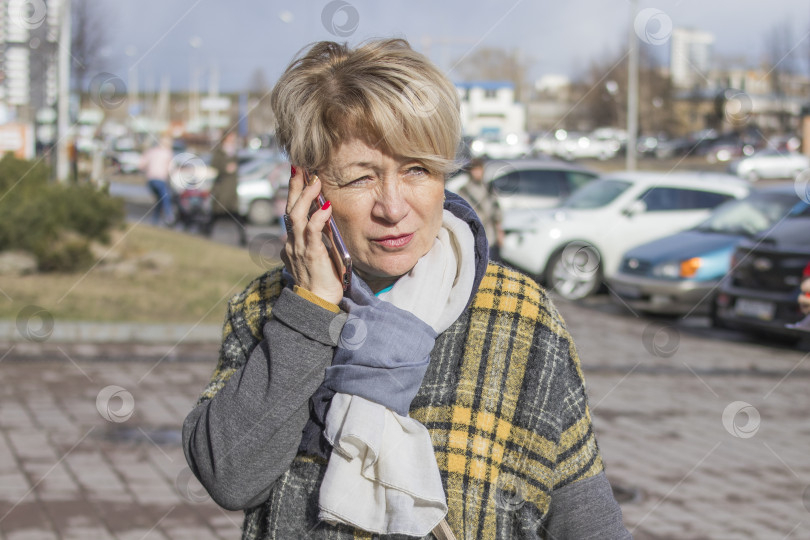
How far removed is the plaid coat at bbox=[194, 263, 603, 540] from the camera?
195 centimetres

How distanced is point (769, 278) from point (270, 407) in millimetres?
Answer: 8771

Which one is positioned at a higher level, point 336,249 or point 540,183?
point 336,249

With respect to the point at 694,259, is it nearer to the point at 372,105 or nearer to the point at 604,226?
the point at 604,226

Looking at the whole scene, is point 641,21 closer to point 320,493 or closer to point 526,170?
point 320,493

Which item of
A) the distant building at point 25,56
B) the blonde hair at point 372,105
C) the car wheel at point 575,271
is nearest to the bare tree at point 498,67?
the distant building at point 25,56

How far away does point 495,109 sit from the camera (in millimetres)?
34719

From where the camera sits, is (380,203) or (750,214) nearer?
(380,203)

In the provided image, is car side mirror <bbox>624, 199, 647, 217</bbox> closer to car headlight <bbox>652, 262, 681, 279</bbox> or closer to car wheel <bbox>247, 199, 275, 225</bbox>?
car headlight <bbox>652, 262, 681, 279</bbox>

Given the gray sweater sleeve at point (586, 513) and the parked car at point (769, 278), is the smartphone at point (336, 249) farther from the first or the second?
the parked car at point (769, 278)

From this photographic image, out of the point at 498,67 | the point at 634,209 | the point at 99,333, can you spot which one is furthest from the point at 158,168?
the point at 498,67

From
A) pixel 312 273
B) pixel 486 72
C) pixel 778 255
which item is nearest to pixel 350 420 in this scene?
pixel 312 273

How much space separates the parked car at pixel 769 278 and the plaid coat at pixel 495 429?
715 cm

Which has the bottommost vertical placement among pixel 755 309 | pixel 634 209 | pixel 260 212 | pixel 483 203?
pixel 260 212

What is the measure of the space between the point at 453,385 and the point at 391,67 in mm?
661
